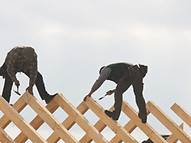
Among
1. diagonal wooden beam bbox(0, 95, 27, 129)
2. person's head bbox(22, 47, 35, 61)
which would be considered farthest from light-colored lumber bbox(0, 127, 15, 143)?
person's head bbox(22, 47, 35, 61)

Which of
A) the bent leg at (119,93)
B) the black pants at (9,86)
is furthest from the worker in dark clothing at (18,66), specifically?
the bent leg at (119,93)

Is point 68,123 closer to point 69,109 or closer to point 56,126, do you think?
point 69,109

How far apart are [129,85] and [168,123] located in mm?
1323

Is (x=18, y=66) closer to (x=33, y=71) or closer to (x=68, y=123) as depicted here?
(x=33, y=71)

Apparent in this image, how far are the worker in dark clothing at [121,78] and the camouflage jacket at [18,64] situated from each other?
3.04 ft

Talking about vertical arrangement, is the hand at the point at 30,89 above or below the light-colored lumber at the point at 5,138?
above

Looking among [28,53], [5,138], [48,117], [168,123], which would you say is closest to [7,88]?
[28,53]

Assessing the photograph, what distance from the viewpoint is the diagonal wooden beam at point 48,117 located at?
343 inches

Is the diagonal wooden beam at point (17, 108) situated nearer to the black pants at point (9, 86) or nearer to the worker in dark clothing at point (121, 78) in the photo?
the black pants at point (9, 86)

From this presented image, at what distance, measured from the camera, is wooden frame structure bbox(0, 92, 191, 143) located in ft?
28.8

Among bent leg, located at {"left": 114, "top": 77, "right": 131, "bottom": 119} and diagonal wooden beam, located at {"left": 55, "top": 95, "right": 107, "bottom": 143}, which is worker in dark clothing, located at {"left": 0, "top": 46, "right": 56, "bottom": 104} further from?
bent leg, located at {"left": 114, "top": 77, "right": 131, "bottom": 119}

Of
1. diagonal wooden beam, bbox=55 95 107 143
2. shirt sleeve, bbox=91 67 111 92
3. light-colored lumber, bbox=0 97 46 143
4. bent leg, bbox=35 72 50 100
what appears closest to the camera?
light-colored lumber, bbox=0 97 46 143

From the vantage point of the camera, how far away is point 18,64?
987 cm

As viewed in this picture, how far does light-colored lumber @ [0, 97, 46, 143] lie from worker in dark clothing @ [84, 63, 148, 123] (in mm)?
1551
